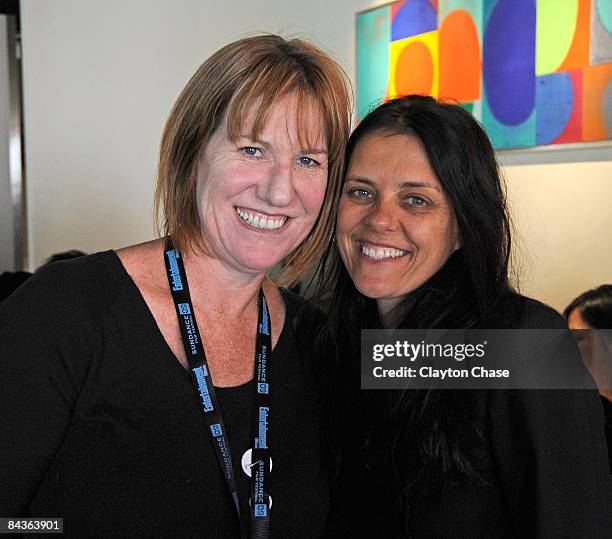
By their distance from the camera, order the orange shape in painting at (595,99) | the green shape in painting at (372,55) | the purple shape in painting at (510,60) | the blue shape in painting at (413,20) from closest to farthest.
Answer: the orange shape in painting at (595,99)
the purple shape in painting at (510,60)
the blue shape in painting at (413,20)
the green shape in painting at (372,55)

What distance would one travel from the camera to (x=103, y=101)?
14.2 ft

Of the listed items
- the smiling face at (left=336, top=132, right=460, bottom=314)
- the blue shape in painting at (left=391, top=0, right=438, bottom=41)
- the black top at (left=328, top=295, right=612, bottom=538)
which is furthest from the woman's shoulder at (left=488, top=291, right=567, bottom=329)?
the blue shape in painting at (left=391, top=0, right=438, bottom=41)

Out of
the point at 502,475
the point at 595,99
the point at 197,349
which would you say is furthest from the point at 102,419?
the point at 595,99

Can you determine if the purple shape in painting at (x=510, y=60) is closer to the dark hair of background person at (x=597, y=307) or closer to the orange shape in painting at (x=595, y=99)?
the orange shape in painting at (x=595, y=99)

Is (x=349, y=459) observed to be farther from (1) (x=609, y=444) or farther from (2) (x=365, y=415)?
(1) (x=609, y=444)

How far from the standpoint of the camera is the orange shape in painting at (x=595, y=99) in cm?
273

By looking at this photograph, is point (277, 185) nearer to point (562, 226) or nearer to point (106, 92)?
point (562, 226)

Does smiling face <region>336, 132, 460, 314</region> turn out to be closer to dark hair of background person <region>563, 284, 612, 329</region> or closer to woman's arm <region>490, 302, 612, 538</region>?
woman's arm <region>490, 302, 612, 538</region>

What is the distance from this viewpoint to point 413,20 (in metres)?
3.64

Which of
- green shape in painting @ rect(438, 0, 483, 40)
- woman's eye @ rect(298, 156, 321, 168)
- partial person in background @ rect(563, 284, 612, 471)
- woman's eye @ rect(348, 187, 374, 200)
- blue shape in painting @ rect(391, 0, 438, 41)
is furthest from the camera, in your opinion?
blue shape in painting @ rect(391, 0, 438, 41)

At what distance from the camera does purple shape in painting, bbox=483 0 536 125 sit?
3.02 m

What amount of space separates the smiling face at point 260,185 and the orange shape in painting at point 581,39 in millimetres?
1679

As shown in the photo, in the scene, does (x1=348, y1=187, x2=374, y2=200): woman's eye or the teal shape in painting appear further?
the teal shape in painting


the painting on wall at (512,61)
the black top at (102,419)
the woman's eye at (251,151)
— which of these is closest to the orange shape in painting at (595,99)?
the painting on wall at (512,61)
